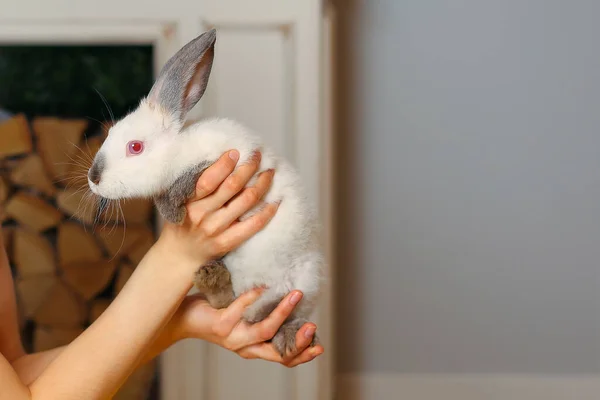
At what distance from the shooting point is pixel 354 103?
77.5 inches

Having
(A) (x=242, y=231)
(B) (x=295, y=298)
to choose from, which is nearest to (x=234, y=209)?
(A) (x=242, y=231)

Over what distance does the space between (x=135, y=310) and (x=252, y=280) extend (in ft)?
0.53

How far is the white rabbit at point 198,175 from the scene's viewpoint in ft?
2.94

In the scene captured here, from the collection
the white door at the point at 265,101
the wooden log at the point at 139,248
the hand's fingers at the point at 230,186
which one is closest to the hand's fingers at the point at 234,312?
the hand's fingers at the point at 230,186

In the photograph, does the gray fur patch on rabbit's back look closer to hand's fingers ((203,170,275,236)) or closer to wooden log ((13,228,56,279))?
hand's fingers ((203,170,275,236))

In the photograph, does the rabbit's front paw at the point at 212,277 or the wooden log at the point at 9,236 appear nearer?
the rabbit's front paw at the point at 212,277

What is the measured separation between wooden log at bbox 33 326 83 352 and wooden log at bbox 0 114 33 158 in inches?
17.8

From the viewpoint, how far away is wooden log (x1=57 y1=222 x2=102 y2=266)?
1.71 metres

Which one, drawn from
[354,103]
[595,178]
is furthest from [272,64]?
[595,178]

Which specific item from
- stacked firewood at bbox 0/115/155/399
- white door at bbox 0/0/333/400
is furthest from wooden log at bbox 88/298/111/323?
white door at bbox 0/0/333/400

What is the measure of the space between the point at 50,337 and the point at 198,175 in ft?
3.45

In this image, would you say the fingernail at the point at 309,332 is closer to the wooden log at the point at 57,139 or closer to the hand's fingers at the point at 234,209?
the hand's fingers at the point at 234,209

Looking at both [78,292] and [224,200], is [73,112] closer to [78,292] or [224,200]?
[78,292]

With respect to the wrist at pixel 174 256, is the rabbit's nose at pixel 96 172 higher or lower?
higher
